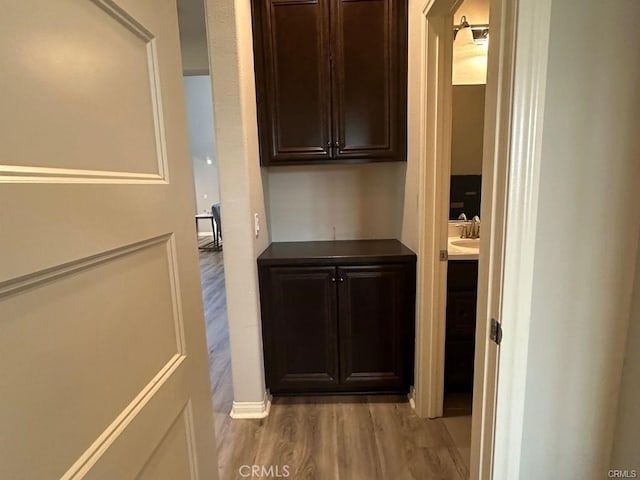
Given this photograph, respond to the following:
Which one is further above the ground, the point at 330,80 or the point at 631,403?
the point at 330,80

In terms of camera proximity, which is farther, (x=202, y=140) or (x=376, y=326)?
(x=202, y=140)

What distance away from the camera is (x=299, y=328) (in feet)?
6.97

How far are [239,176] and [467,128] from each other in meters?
1.60

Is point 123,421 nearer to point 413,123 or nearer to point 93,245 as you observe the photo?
point 93,245

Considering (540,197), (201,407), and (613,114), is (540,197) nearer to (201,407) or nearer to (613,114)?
(613,114)

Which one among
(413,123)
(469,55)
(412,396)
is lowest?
→ (412,396)

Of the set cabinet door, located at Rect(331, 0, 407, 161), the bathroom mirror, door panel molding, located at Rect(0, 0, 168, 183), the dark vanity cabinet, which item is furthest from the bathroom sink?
door panel molding, located at Rect(0, 0, 168, 183)

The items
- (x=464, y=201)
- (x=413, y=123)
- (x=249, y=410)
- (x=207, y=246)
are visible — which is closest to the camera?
(x=413, y=123)

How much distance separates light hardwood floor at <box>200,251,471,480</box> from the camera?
1.66 metres

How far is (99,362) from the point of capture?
55 cm

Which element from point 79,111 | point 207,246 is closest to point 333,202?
point 79,111

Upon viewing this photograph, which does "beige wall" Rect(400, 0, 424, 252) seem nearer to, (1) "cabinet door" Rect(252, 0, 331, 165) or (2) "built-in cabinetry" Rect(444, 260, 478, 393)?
(2) "built-in cabinetry" Rect(444, 260, 478, 393)

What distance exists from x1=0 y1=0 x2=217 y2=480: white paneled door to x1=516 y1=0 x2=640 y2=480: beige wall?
3.04ft

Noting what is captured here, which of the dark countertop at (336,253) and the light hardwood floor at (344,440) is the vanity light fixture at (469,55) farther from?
the light hardwood floor at (344,440)
